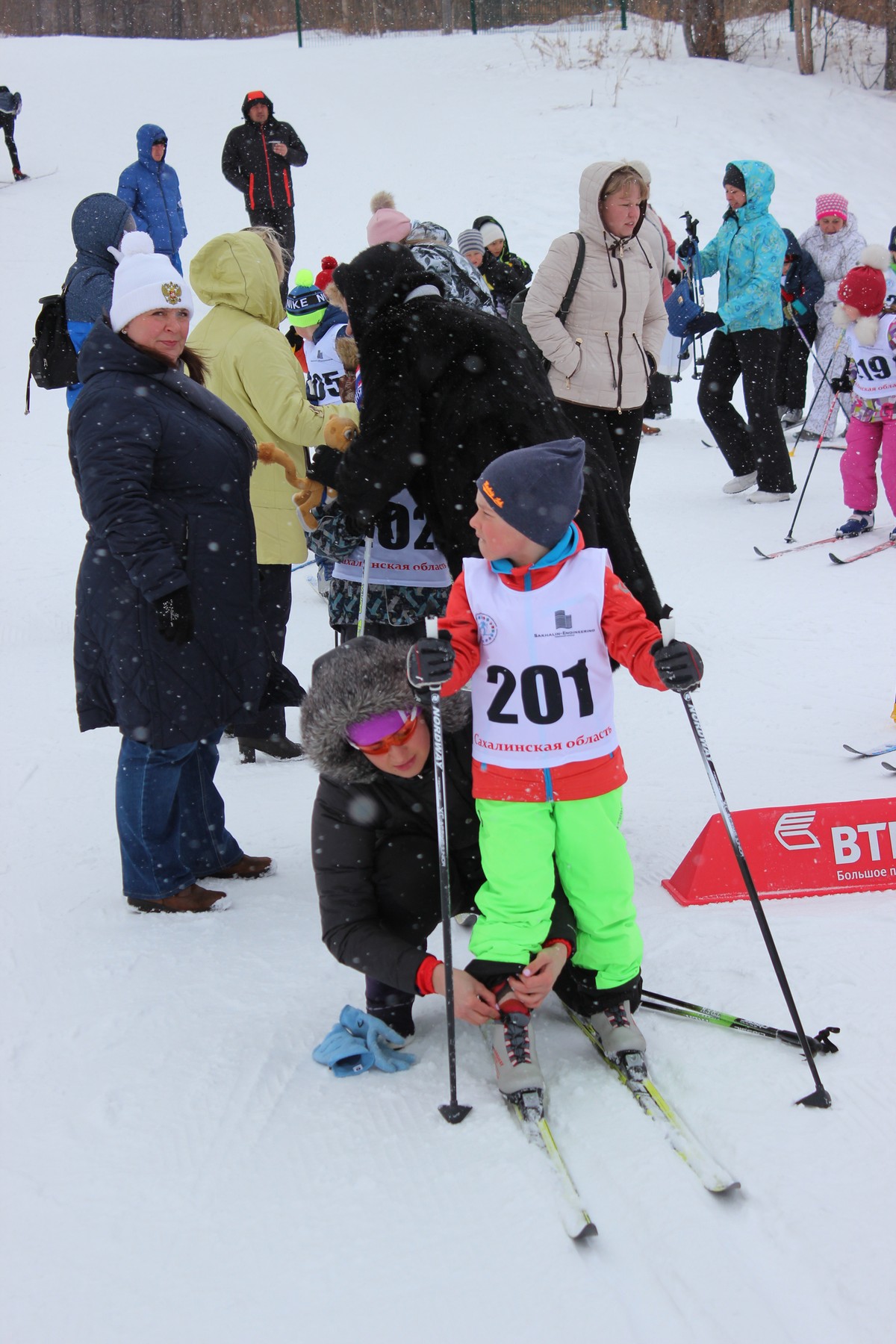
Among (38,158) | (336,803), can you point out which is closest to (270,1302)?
(336,803)

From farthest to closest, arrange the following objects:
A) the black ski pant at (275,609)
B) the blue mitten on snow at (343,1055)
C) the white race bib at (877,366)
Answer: the white race bib at (877,366)
the black ski pant at (275,609)
the blue mitten on snow at (343,1055)

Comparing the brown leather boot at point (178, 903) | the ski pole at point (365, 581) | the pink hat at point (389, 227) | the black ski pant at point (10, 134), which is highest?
the black ski pant at point (10, 134)

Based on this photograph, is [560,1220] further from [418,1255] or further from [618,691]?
[618,691]

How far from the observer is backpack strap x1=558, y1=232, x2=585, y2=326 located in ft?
15.9

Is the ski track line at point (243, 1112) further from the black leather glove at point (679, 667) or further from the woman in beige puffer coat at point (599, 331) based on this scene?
the woman in beige puffer coat at point (599, 331)

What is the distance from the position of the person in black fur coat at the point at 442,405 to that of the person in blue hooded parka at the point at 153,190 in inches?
328

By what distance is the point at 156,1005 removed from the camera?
286cm

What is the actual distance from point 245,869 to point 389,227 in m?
2.25

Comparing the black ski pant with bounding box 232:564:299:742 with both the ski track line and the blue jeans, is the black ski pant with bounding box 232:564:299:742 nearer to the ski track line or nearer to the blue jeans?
the blue jeans

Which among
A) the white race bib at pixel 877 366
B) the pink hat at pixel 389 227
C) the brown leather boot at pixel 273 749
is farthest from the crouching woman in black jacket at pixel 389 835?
the white race bib at pixel 877 366

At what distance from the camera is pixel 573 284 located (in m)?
4.91

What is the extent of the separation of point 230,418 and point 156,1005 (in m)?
1.70

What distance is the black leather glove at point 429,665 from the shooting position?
2.18 meters

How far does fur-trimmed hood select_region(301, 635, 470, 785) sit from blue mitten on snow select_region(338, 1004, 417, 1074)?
0.57 metres
